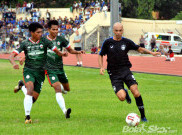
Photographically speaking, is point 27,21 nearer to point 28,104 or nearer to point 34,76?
point 34,76

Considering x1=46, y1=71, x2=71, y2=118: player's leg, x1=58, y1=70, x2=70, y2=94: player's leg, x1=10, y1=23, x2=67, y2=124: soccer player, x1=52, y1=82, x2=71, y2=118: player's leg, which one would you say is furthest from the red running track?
x1=10, y1=23, x2=67, y2=124: soccer player

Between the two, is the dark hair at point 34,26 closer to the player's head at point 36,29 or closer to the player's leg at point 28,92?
the player's head at point 36,29

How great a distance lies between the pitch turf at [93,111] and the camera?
8680mm

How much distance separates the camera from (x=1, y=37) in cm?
5125

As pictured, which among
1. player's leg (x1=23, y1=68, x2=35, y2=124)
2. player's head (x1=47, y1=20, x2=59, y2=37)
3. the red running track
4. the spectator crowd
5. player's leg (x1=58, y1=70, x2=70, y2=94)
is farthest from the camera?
the spectator crowd

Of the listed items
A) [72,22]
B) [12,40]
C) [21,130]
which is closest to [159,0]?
[72,22]

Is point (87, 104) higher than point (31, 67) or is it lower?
lower

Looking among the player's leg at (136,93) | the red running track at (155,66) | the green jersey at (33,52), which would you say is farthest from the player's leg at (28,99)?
the red running track at (155,66)

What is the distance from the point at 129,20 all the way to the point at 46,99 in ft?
144

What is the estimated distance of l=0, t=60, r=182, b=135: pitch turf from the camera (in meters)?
8.68

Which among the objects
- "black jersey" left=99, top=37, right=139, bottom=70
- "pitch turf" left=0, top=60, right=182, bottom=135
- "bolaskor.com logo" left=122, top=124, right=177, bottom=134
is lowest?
"pitch turf" left=0, top=60, right=182, bottom=135

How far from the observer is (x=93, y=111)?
11.7 m

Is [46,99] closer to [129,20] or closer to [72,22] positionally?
[72,22]

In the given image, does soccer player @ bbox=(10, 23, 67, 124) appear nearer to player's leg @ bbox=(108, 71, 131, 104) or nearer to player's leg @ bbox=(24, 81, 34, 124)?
player's leg @ bbox=(24, 81, 34, 124)
